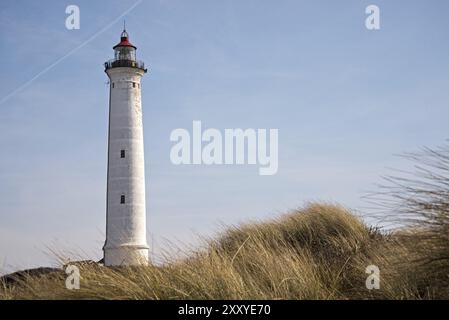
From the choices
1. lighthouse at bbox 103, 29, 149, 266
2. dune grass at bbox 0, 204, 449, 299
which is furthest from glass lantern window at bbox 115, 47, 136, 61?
dune grass at bbox 0, 204, 449, 299

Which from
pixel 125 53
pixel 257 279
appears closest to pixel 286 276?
pixel 257 279

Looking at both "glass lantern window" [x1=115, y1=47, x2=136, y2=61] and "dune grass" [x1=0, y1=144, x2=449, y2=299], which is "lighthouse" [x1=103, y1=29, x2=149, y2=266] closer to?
"glass lantern window" [x1=115, y1=47, x2=136, y2=61]

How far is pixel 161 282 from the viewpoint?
5855 millimetres

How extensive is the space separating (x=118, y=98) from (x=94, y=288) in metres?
19.2

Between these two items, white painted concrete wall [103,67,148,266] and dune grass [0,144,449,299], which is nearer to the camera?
dune grass [0,144,449,299]

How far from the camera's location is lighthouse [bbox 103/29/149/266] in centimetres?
2341

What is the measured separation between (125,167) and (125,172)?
204 mm

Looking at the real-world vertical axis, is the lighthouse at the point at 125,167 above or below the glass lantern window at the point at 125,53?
below

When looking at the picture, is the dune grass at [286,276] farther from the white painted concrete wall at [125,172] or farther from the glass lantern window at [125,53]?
the glass lantern window at [125,53]

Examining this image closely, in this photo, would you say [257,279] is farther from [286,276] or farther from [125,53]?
[125,53]

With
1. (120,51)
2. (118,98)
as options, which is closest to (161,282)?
(118,98)

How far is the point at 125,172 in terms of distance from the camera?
77.8 ft

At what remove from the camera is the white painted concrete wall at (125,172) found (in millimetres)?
23406

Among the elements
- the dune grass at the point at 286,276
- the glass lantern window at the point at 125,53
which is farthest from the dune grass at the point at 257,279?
the glass lantern window at the point at 125,53
